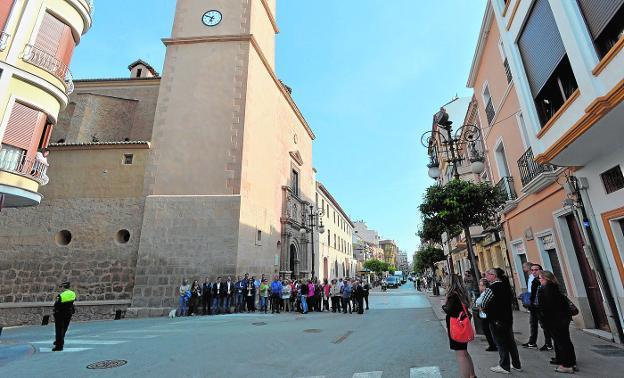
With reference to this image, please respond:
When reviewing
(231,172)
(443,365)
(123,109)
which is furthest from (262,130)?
(443,365)

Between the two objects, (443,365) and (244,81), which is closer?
(443,365)

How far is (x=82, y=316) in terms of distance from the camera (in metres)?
14.8

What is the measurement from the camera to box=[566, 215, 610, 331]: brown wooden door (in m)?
7.62

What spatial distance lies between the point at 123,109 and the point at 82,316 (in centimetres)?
1209

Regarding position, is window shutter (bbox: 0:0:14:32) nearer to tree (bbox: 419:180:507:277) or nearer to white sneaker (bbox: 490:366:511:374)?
tree (bbox: 419:180:507:277)

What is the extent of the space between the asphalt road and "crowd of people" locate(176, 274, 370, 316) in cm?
365

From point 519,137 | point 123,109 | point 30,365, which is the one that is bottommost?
point 30,365

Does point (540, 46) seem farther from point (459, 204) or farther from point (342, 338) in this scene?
point (342, 338)

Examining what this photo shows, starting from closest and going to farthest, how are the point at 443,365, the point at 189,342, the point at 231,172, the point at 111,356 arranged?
1. the point at 443,365
2. the point at 111,356
3. the point at 189,342
4. the point at 231,172

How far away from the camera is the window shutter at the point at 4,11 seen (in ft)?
34.5

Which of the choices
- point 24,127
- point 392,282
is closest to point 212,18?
point 24,127

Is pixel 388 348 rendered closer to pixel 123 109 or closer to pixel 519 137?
pixel 519 137

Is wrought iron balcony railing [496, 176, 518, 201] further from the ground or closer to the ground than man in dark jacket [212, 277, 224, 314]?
further from the ground

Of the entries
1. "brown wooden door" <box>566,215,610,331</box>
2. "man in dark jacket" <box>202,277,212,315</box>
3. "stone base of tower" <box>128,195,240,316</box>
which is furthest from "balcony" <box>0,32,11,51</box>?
"brown wooden door" <box>566,215,610,331</box>
